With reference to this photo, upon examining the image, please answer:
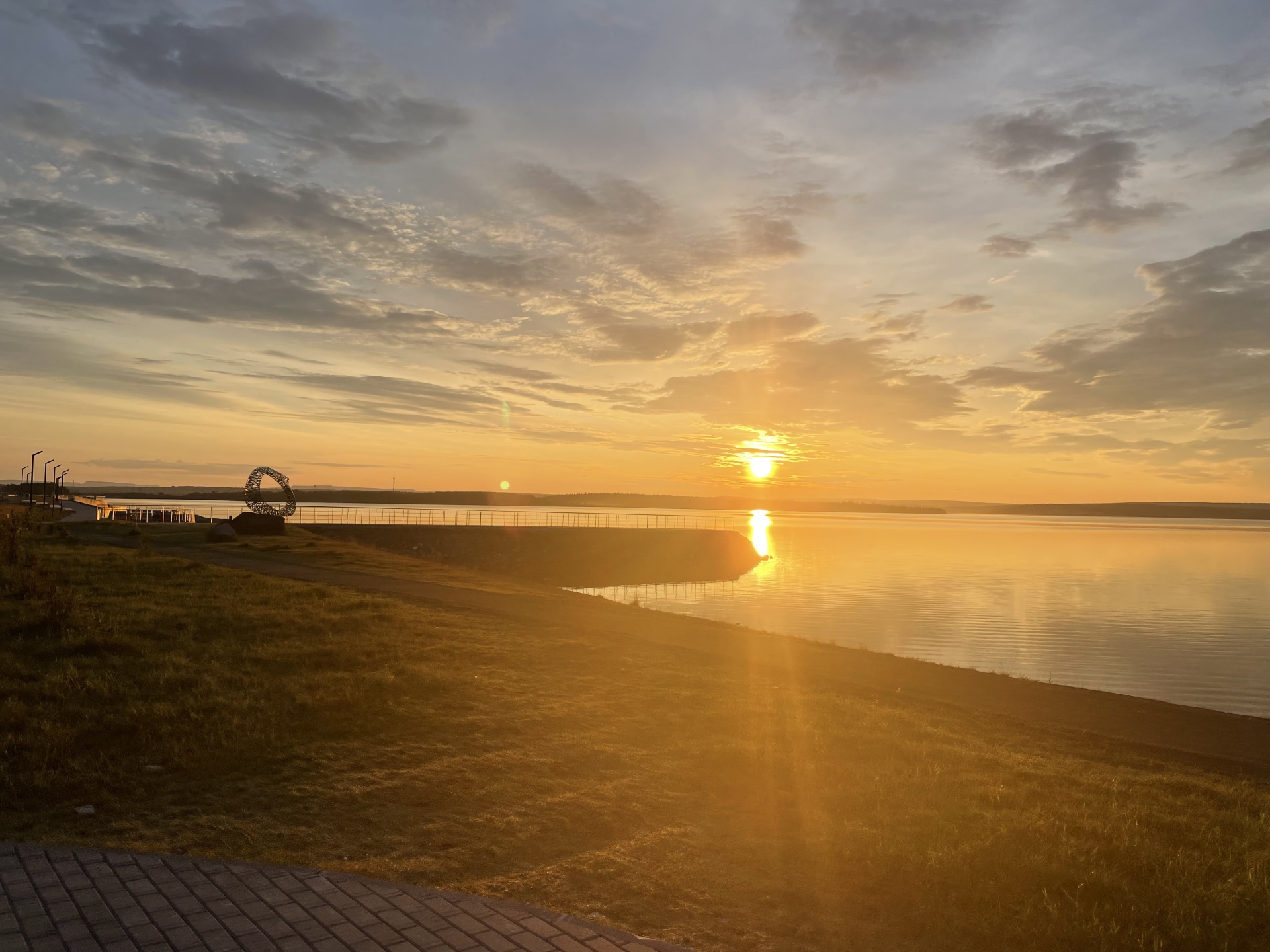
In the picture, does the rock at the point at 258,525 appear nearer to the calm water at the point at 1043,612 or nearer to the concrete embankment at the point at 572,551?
the concrete embankment at the point at 572,551

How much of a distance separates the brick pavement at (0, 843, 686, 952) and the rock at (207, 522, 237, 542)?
36.8 m

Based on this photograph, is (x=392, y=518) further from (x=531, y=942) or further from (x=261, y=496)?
(x=531, y=942)

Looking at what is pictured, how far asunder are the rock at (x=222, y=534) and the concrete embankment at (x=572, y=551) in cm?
1631

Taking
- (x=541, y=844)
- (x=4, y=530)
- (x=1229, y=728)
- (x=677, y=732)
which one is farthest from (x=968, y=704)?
(x=4, y=530)

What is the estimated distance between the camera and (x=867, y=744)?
9.48 meters

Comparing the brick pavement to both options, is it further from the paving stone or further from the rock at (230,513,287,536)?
the rock at (230,513,287,536)

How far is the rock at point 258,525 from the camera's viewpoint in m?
43.8

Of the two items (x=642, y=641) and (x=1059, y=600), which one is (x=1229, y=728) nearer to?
(x=642, y=641)

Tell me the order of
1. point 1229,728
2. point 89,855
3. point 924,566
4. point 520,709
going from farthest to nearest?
point 924,566, point 1229,728, point 520,709, point 89,855

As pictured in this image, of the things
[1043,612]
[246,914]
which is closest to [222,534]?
[1043,612]

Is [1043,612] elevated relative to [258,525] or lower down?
lower down

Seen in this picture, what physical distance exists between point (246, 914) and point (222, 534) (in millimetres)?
38715

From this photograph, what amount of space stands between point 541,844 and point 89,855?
3069 mm

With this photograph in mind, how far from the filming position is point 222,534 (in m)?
39.6
